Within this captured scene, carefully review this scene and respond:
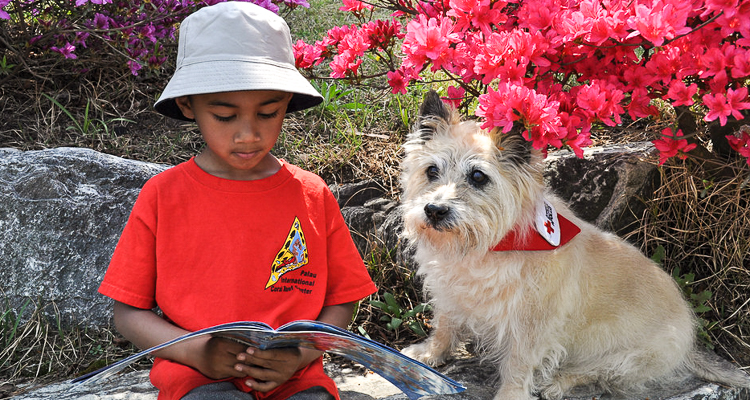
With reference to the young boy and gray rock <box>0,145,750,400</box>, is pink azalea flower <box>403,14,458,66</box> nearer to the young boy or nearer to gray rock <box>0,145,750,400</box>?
the young boy

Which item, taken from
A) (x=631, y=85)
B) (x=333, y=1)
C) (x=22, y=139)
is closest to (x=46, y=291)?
(x=22, y=139)

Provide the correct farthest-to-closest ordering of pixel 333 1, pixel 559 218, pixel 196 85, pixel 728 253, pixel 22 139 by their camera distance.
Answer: pixel 333 1
pixel 22 139
pixel 728 253
pixel 559 218
pixel 196 85

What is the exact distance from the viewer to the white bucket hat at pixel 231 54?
6.32 ft

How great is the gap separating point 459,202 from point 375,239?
1.38 m

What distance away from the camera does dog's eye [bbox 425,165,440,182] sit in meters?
2.79

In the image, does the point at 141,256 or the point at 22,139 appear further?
the point at 22,139

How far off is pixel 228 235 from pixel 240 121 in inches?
16.4

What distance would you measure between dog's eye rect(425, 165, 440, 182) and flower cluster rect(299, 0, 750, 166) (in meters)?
0.44

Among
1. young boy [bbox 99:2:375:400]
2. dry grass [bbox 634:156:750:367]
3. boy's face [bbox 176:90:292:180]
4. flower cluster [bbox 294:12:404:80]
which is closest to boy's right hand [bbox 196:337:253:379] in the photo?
young boy [bbox 99:2:375:400]

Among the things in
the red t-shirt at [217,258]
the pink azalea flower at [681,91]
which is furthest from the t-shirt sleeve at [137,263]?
the pink azalea flower at [681,91]

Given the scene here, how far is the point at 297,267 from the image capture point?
2256 mm

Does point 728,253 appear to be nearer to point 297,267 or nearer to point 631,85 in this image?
point 631,85

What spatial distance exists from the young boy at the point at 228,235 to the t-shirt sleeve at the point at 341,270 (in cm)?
5

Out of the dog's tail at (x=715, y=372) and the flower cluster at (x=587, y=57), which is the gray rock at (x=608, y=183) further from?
the flower cluster at (x=587, y=57)
